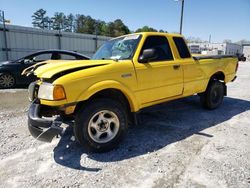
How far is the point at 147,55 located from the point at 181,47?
4.73ft

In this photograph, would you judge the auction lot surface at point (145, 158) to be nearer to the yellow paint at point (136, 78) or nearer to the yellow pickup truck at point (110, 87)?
the yellow pickup truck at point (110, 87)

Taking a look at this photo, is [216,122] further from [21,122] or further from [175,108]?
[21,122]

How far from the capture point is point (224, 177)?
2756 millimetres

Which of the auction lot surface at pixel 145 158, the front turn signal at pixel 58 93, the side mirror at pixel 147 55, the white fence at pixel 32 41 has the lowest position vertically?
the auction lot surface at pixel 145 158

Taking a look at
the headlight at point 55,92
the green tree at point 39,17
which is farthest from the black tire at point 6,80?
the green tree at point 39,17

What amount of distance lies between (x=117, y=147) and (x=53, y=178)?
3.76ft

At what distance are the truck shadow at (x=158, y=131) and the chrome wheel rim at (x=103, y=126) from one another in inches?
10.0

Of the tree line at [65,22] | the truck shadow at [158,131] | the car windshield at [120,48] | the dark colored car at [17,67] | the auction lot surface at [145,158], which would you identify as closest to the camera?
the auction lot surface at [145,158]

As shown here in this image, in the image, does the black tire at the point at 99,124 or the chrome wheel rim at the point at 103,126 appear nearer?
the black tire at the point at 99,124

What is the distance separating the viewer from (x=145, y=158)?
3.24 meters

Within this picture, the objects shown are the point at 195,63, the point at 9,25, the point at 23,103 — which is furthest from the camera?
the point at 9,25

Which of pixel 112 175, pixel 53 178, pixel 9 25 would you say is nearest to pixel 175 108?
pixel 112 175

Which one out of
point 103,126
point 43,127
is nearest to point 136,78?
point 103,126

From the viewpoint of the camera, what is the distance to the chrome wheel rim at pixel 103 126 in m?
3.34
